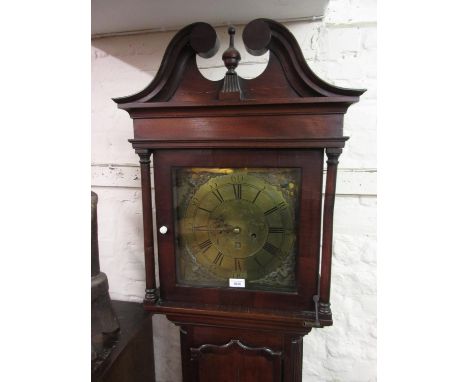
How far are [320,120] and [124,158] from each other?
79 cm

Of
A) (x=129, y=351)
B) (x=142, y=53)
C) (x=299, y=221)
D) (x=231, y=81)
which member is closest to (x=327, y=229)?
(x=299, y=221)

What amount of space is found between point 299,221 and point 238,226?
17 centimetres

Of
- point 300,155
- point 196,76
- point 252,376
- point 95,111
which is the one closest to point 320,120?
point 300,155

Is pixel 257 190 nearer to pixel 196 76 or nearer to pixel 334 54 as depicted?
pixel 196 76

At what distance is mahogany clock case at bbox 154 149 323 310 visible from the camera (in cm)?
73

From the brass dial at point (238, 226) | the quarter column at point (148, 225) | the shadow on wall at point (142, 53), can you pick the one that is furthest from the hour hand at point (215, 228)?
the shadow on wall at point (142, 53)

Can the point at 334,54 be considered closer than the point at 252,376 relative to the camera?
No

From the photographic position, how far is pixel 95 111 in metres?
1.14

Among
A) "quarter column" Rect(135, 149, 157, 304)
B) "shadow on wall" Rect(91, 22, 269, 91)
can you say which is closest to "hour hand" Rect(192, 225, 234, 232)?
"quarter column" Rect(135, 149, 157, 304)

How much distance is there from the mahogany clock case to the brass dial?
40 mm

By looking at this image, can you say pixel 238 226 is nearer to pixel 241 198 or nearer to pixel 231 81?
pixel 241 198

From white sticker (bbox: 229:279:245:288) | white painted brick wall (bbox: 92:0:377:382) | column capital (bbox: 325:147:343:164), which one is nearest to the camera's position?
column capital (bbox: 325:147:343:164)

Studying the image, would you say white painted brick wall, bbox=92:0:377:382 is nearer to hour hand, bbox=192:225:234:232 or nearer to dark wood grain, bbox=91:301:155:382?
dark wood grain, bbox=91:301:155:382

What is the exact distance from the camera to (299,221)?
0.76 meters
